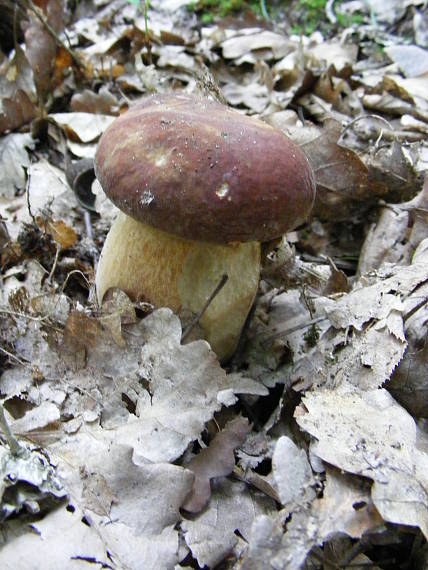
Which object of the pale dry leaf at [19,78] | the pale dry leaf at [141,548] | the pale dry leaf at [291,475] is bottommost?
the pale dry leaf at [141,548]

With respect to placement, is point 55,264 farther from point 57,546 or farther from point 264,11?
point 264,11

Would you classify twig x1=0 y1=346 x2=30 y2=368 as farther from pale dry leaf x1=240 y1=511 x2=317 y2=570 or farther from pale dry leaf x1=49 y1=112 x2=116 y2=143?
pale dry leaf x1=49 y1=112 x2=116 y2=143

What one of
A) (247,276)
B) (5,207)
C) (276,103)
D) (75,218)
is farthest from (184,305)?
(276,103)

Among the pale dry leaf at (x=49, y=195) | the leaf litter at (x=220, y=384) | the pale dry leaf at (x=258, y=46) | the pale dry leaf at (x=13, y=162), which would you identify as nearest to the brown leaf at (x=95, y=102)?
the leaf litter at (x=220, y=384)

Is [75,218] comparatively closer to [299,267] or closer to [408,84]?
[299,267]

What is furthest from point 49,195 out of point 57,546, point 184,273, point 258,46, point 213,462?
point 258,46

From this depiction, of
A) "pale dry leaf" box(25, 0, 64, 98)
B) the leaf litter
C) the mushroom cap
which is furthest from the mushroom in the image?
"pale dry leaf" box(25, 0, 64, 98)

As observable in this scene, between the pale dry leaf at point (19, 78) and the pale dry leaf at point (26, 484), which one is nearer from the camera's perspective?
the pale dry leaf at point (26, 484)

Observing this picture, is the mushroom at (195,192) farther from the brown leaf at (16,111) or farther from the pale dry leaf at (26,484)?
the brown leaf at (16,111)
